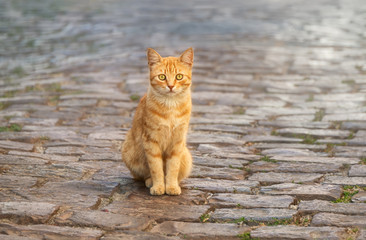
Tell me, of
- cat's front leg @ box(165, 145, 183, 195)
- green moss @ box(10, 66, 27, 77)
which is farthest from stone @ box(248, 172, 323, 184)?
green moss @ box(10, 66, 27, 77)

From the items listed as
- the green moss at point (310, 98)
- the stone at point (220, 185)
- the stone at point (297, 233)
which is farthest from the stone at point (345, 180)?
the green moss at point (310, 98)

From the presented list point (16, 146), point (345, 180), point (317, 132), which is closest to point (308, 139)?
point (317, 132)

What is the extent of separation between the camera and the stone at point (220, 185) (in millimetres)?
4988

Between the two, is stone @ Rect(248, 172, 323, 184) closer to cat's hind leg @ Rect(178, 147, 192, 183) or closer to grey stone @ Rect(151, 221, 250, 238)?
cat's hind leg @ Rect(178, 147, 192, 183)

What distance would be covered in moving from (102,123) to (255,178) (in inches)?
93.8

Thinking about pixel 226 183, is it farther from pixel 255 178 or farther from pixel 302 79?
pixel 302 79

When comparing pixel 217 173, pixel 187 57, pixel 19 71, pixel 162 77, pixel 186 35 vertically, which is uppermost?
pixel 187 57

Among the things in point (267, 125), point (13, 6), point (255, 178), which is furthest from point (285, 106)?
point (13, 6)

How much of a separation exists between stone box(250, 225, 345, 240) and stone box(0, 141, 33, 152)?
9.21 ft

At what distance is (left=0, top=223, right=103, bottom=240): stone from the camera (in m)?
3.95

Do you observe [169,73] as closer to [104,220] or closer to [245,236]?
[104,220]

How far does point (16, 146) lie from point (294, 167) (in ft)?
8.56

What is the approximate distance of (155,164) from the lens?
16.1ft

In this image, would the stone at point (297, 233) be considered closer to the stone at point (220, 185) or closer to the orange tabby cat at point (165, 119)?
the stone at point (220, 185)
